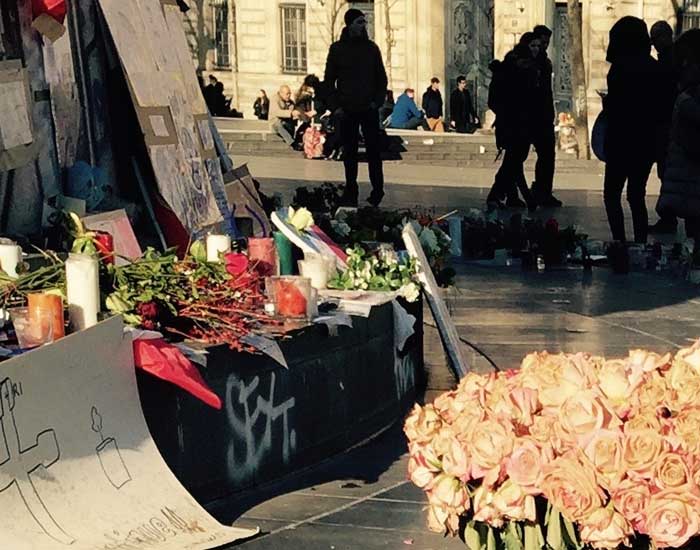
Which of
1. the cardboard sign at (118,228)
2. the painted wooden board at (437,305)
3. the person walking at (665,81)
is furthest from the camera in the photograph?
the person walking at (665,81)

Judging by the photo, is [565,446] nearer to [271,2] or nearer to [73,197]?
[73,197]

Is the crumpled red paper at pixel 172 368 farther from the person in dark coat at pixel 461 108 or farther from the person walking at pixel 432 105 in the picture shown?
the person in dark coat at pixel 461 108

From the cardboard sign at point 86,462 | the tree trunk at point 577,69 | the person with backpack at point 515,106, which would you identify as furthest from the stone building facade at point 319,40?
the cardboard sign at point 86,462

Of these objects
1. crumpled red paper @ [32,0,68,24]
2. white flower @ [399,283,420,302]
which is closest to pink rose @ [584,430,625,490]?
white flower @ [399,283,420,302]

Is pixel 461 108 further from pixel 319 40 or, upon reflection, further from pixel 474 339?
pixel 474 339

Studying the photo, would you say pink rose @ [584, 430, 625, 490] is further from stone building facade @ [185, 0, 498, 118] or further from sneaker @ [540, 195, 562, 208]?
stone building facade @ [185, 0, 498, 118]

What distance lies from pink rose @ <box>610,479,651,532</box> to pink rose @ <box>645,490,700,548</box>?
20 mm

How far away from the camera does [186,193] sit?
8.58 meters

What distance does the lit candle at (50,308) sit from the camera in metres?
5.77

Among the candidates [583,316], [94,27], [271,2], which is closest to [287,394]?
[94,27]

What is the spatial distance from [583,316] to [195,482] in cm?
513

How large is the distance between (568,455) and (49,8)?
4414 mm

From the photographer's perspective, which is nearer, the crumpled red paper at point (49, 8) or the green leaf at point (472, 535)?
the green leaf at point (472, 535)

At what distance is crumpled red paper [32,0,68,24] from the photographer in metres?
7.42
